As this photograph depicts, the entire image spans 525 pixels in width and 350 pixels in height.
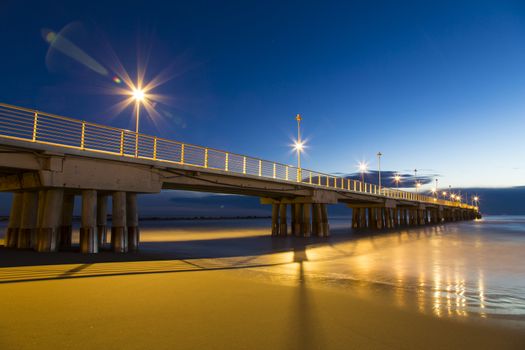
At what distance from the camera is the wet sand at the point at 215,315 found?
224 inches

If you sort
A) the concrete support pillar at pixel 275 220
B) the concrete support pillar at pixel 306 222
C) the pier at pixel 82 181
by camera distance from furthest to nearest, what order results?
the concrete support pillar at pixel 275 220 → the concrete support pillar at pixel 306 222 → the pier at pixel 82 181

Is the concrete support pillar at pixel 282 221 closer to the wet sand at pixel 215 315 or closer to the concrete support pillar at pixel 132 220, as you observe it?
the concrete support pillar at pixel 132 220

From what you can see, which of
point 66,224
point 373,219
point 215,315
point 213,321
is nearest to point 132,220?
point 66,224

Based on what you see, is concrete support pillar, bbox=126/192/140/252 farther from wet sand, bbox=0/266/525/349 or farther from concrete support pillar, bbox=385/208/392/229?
concrete support pillar, bbox=385/208/392/229

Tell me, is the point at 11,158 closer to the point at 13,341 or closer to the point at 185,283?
the point at 185,283

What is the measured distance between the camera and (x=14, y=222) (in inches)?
747

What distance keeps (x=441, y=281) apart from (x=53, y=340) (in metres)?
12.1

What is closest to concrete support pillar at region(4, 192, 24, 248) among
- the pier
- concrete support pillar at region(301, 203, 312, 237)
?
the pier

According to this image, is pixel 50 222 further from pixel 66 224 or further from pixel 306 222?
pixel 306 222

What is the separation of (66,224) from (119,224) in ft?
16.2

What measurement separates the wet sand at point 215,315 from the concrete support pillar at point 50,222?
141 inches

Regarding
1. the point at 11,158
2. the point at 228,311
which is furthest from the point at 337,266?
the point at 11,158

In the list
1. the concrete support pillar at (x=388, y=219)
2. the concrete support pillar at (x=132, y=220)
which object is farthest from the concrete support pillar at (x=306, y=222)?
the concrete support pillar at (x=388, y=219)

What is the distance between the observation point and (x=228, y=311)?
7.48 m
